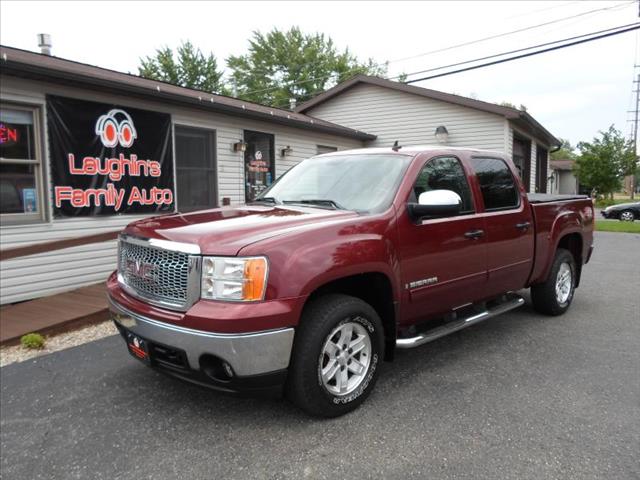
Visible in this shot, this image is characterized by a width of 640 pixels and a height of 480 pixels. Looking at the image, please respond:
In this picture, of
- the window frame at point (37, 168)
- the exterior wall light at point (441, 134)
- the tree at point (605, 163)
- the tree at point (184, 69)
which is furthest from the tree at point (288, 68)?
the window frame at point (37, 168)

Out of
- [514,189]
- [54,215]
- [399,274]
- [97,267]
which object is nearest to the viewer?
[399,274]

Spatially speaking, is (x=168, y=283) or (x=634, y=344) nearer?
(x=168, y=283)

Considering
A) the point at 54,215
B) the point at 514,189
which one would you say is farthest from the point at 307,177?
Result: the point at 54,215

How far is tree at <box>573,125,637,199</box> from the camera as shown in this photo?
101 feet

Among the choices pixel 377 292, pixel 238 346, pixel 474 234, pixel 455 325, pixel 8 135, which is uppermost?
pixel 8 135

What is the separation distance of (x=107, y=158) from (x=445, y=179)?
18.8ft

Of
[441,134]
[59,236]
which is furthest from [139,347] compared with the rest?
[441,134]

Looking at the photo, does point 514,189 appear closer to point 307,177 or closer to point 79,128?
point 307,177

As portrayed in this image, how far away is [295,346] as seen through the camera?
2865 mm

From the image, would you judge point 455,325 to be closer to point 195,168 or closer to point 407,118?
point 195,168

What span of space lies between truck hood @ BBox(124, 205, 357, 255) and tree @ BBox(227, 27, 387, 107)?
39901mm

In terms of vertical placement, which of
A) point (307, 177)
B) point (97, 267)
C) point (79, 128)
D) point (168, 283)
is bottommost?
point (97, 267)

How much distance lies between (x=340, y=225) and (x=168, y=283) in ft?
3.78

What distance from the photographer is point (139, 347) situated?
3100mm
